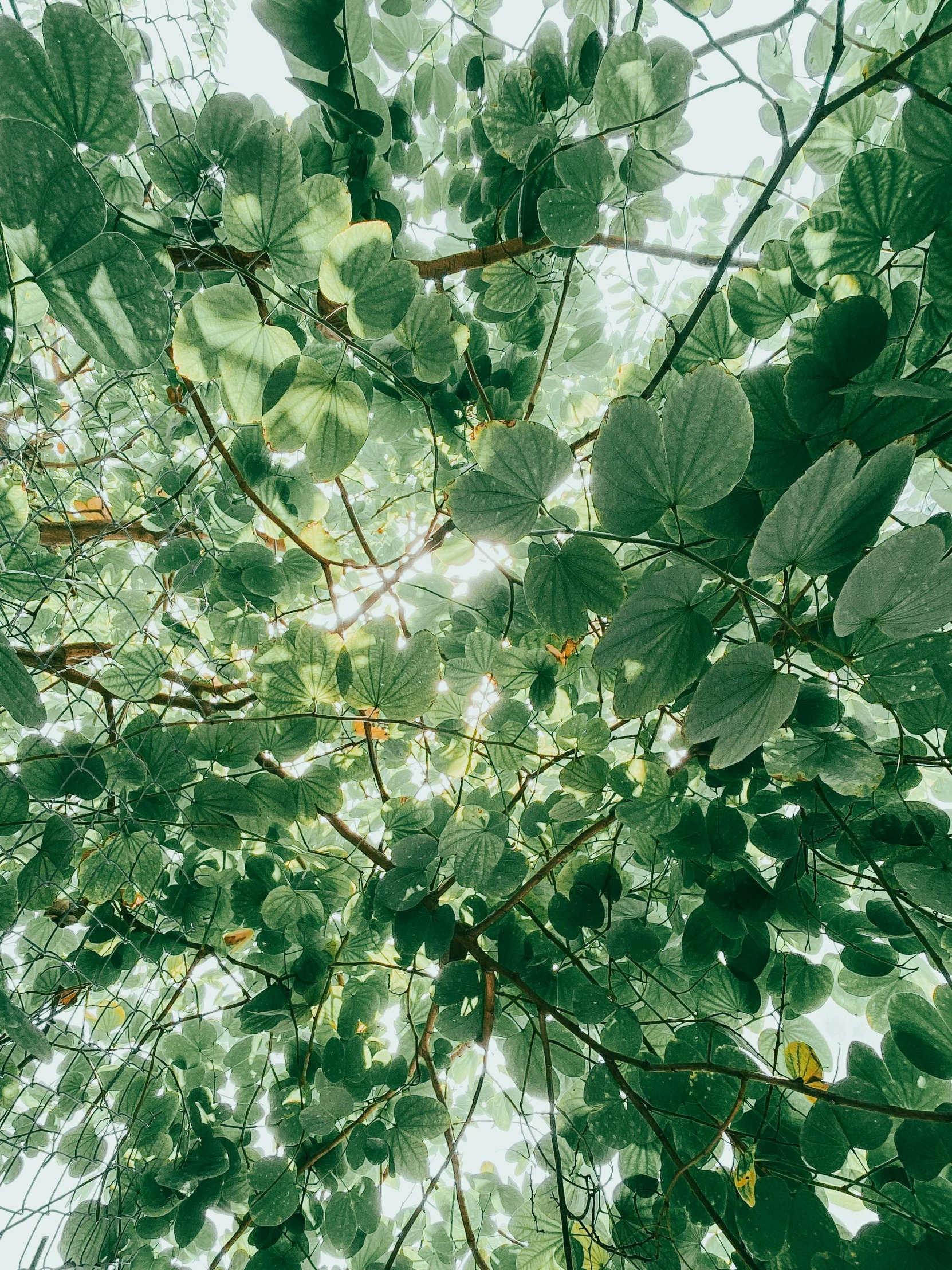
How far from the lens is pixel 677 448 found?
1.32ft

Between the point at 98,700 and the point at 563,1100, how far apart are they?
1016 millimetres

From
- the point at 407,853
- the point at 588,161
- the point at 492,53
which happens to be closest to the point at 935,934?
the point at 407,853

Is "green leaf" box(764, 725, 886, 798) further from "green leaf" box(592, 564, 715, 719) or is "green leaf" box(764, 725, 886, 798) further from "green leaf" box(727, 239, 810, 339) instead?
"green leaf" box(727, 239, 810, 339)

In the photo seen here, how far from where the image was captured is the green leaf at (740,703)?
1.38 ft

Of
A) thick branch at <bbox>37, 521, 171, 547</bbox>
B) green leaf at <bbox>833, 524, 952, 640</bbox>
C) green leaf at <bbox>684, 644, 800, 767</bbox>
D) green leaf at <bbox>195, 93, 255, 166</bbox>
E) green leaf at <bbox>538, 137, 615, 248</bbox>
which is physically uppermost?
green leaf at <bbox>195, 93, 255, 166</bbox>

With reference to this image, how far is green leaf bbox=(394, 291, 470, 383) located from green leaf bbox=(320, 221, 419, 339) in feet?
0.43

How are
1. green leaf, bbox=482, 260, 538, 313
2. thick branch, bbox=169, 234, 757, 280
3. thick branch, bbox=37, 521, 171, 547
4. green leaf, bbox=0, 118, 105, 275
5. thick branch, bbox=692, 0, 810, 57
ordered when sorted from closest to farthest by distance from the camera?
green leaf, bbox=0, 118, 105, 275, thick branch, bbox=692, 0, 810, 57, thick branch, bbox=169, 234, 757, 280, green leaf, bbox=482, 260, 538, 313, thick branch, bbox=37, 521, 171, 547

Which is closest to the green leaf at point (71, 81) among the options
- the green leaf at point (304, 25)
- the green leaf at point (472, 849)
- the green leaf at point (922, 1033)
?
the green leaf at point (304, 25)

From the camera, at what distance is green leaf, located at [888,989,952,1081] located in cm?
56

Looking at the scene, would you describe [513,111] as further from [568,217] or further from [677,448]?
[677,448]

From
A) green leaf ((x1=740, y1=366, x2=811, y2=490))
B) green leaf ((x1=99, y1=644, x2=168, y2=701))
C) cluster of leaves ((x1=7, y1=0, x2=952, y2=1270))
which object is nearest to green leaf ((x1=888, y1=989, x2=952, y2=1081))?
cluster of leaves ((x1=7, y1=0, x2=952, y2=1270))

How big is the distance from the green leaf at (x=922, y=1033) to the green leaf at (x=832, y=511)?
40 cm

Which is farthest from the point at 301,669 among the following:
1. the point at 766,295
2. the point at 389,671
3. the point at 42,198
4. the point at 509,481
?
the point at 766,295

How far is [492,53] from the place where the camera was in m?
0.85
